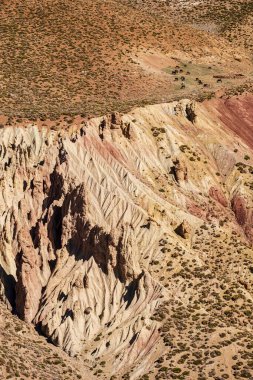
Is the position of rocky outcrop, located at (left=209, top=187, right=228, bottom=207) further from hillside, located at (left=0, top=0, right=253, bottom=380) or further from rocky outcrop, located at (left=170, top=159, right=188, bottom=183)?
rocky outcrop, located at (left=170, top=159, right=188, bottom=183)

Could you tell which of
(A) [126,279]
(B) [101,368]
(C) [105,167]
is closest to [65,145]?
(C) [105,167]

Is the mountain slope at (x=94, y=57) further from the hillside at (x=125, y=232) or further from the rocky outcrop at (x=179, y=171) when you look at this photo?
the rocky outcrop at (x=179, y=171)

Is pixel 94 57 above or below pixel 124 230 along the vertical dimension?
below

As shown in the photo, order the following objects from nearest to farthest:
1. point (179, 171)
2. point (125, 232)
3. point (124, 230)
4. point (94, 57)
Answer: point (125, 232) → point (124, 230) → point (179, 171) → point (94, 57)

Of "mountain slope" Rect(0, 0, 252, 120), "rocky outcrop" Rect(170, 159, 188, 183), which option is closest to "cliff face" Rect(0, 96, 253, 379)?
"rocky outcrop" Rect(170, 159, 188, 183)

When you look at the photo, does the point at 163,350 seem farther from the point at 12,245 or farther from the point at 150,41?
the point at 150,41

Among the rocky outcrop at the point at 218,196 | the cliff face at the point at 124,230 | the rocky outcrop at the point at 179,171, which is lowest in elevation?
the cliff face at the point at 124,230

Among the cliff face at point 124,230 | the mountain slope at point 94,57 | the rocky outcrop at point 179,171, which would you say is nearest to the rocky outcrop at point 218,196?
the cliff face at point 124,230

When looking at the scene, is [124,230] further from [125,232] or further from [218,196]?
[218,196]

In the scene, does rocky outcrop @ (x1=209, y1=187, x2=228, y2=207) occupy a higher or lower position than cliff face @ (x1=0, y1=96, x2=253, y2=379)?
higher

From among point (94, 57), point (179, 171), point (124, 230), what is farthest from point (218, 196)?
point (94, 57)
